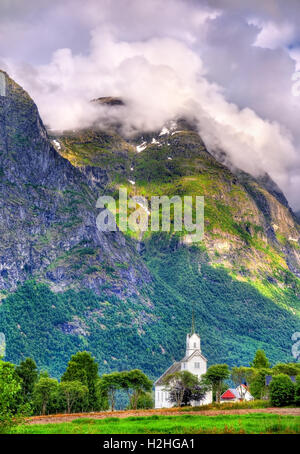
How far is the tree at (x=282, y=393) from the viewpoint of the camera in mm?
88000

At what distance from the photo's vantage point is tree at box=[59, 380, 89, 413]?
115m

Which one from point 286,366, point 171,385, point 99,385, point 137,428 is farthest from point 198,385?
point 137,428

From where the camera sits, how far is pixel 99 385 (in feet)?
412

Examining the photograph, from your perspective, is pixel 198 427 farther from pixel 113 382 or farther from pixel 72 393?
pixel 113 382

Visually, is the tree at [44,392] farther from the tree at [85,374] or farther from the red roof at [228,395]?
the red roof at [228,395]

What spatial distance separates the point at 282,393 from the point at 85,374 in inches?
2003

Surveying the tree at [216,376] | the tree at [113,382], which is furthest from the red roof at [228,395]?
the tree at [113,382]

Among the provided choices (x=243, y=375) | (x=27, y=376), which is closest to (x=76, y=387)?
(x=27, y=376)

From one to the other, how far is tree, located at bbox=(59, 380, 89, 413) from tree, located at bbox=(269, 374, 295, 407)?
40403 millimetres

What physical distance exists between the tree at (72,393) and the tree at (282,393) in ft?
133

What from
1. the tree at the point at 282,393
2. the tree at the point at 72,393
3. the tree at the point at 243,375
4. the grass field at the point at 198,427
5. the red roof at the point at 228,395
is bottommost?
the grass field at the point at 198,427

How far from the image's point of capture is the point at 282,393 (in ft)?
291
